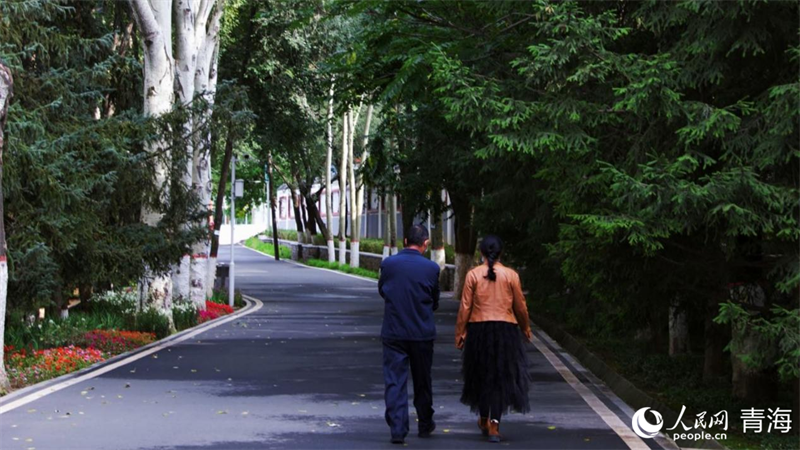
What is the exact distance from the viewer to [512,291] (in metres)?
10.7

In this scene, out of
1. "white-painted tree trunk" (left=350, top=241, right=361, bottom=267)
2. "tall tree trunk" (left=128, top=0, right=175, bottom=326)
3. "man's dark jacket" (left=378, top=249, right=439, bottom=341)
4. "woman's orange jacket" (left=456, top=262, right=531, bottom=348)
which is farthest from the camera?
"white-painted tree trunk" (left=350, top=241, right=361, bottom=267)

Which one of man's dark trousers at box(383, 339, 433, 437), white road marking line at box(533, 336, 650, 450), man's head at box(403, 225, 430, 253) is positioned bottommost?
white road marking line at box(533, 336, 650, 450)

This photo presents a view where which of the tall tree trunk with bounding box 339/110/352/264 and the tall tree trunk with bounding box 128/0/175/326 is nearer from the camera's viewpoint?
the tall tree trunk with bounding box 128/0/175/326

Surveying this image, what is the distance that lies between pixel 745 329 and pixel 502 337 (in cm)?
184

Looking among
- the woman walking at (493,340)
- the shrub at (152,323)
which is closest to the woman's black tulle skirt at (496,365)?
the woman walking at (493,340)

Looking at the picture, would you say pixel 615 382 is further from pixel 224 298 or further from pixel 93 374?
pixel 224 298

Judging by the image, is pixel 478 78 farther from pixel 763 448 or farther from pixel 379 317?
pixel 379 317

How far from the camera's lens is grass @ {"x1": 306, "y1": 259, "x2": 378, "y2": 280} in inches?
2231

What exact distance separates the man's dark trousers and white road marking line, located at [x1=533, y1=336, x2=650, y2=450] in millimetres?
1658

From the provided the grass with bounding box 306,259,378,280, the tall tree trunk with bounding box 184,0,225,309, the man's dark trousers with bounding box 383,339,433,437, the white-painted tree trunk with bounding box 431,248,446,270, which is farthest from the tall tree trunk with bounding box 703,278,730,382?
the grass with bounding box 306,259,378,280

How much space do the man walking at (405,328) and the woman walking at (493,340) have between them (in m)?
0.31

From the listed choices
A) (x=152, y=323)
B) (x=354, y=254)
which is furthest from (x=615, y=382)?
(x=354, y=254)

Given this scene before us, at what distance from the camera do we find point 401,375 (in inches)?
408

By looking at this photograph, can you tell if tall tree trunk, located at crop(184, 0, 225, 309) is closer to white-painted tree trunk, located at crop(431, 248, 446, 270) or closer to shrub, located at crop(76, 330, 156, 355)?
shrub, located at crop(76, 330, 156, 355)
